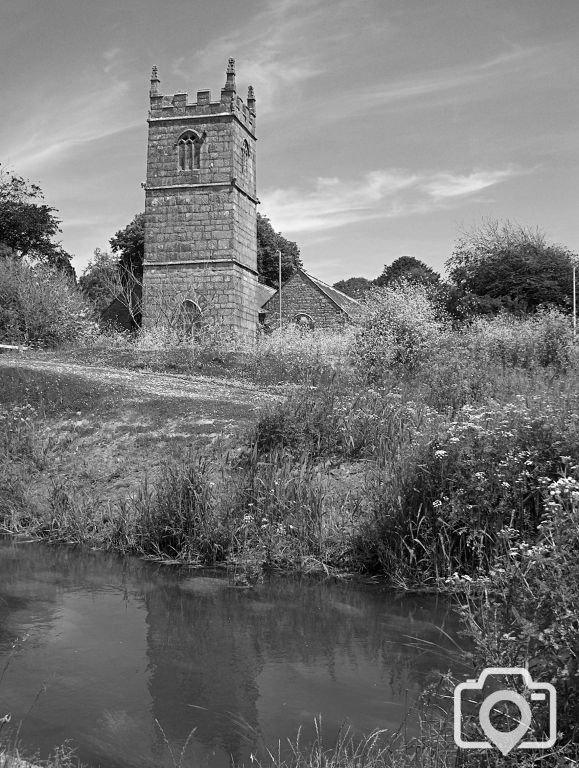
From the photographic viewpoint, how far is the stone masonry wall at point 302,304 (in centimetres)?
4303

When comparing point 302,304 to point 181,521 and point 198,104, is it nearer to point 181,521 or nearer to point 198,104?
point 198,104

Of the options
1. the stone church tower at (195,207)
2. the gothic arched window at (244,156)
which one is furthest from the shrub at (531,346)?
the gothic arched window at (244,156)

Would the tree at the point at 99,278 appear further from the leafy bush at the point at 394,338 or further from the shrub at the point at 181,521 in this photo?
the shrub at the point at 181,521

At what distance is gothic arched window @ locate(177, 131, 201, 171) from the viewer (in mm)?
33844

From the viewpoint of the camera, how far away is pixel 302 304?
143 feet

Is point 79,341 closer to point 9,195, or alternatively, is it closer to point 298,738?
point 298,738

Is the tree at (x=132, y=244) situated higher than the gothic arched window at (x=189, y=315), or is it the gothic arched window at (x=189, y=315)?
the tree at (x=132, y=244)

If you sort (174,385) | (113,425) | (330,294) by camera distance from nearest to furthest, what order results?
(113,425) → (174,385) → (330,294)

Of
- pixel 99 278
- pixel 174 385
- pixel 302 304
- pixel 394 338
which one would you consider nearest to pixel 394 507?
pixel 174 385

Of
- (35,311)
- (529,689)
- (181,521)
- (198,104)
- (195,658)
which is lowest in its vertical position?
(195,658)

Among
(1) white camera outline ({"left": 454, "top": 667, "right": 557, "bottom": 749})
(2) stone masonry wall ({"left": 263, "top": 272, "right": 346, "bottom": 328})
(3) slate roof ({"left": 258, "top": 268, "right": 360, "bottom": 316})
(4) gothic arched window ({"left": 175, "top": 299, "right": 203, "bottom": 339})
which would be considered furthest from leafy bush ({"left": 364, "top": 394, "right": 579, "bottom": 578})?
(2) stone masonry wall ({"left": 263, "top": 272, "right": 346, "bottom": 328})

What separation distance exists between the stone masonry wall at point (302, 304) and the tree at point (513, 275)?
1200 cm

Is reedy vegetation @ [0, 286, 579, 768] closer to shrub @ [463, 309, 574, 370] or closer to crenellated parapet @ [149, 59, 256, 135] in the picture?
shrub @ [463, 309, 574, 370]

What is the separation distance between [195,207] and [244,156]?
3.70 m
